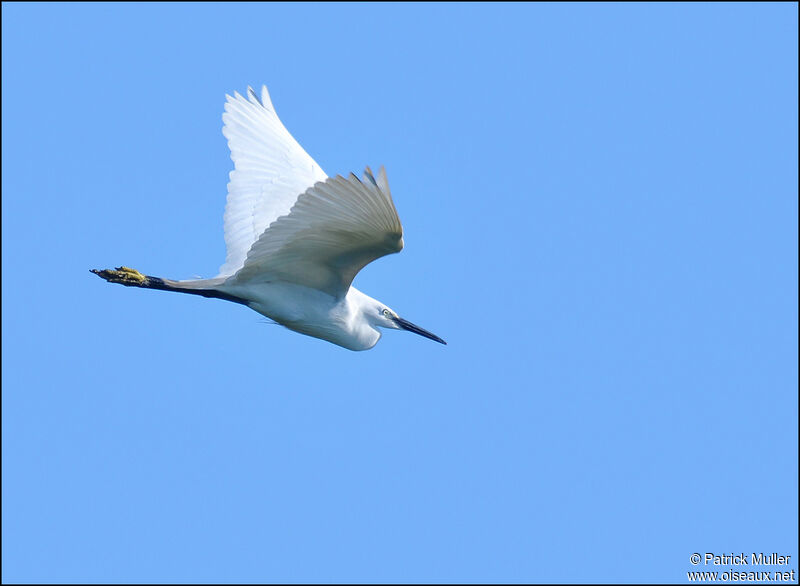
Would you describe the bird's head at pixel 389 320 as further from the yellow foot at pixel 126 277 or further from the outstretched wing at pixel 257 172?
the yellow foot at pixel 126 277

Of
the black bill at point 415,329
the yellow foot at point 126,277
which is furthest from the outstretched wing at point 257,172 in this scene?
the black bill at point 415,329

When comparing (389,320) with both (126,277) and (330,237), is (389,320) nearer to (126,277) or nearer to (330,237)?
(330,237)

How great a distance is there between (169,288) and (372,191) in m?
2.28

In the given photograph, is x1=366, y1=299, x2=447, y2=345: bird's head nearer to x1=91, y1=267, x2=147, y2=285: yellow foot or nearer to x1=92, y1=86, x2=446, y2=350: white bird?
x1=92, y1=86, x2=446, y2=350: white bird

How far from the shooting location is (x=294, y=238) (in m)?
6.49

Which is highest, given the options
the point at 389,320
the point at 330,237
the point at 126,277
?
the point at 389,320

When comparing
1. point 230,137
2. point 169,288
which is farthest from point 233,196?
point 169,288

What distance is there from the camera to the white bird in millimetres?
5938

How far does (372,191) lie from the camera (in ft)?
18.2

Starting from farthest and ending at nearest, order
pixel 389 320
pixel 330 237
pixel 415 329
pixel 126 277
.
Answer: pixel 415 329 → pixel 389 320 → pixel 126 277 → pixel 330 237

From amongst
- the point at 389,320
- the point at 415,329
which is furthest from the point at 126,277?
the point at 415,329

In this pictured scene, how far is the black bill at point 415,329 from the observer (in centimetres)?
841

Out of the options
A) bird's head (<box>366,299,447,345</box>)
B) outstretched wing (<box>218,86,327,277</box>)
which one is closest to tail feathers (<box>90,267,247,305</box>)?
outstretched wing (<box>218,86,327,277</box>)

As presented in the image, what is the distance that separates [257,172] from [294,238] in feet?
5.59
